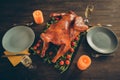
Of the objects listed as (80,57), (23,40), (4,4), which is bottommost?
(80,57)

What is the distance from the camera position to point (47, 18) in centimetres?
183

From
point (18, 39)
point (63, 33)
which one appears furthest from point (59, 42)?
point (18, 39)

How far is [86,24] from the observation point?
179 centimetres

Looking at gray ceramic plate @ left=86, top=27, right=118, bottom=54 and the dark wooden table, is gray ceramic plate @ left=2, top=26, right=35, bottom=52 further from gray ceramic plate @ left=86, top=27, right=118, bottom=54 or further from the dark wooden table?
gray ceramic plate @ left=86, top=27, right=118, bottom=54

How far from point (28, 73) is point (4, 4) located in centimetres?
85

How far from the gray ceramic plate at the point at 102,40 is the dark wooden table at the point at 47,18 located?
0.21 feet

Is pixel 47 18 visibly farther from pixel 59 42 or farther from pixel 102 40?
pixel 102 40

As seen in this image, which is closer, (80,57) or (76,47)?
(80,57)

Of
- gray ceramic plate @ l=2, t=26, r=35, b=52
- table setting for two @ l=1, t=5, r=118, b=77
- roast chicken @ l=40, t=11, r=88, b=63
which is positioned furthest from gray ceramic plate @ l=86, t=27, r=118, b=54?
gray ceramic plate @ l=2, t=26, r=35, b=52

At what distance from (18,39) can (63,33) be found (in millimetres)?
421

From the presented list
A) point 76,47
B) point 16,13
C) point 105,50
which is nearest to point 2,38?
point 16,13

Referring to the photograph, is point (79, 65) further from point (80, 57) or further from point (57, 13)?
point (57, 13)

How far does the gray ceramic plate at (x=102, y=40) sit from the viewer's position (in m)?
1.62

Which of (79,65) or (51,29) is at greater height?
(51,29)
